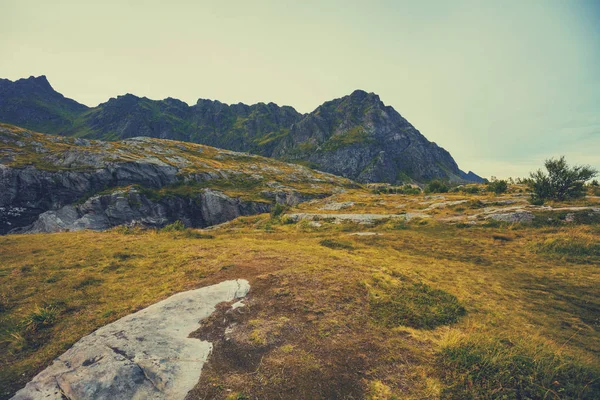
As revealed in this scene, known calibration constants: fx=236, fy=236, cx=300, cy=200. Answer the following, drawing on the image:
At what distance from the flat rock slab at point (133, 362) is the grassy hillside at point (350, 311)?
565 millimetres

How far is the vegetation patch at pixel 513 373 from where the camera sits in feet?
19.1

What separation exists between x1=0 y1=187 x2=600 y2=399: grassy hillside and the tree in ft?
51.2

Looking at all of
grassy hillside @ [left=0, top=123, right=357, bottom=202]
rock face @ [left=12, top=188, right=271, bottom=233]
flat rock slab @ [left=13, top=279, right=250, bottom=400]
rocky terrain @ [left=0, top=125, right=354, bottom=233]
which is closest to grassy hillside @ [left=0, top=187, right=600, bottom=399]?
flat rock slab @ [left=13, top=279, right=250, bottom=400]

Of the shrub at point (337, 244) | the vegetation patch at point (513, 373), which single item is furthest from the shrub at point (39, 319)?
the shrub at point (337, 244)

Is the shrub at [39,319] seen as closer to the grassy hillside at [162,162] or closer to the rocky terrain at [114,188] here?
the rocky terrain at [114,188]

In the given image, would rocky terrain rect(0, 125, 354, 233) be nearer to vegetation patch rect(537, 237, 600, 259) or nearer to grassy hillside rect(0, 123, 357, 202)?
grassy hillside rect(0, 123, 357, 202)

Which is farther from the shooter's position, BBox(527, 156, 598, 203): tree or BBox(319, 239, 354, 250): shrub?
BBox(527, 156, 598, 203): tree

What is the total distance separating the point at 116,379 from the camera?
19.2ft

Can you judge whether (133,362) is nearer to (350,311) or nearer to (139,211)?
(350,311)

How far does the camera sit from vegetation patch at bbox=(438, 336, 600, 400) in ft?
19.1

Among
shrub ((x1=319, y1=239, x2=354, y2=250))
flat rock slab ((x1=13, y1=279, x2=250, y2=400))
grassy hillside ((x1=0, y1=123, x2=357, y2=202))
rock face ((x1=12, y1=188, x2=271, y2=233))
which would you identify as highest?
grassy hillside ((x1=0, y1=123, x2=357, y2=202))

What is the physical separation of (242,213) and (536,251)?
92790 mm

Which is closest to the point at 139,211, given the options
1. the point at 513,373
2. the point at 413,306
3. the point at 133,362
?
the point at 133,362

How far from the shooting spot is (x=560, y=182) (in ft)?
105
